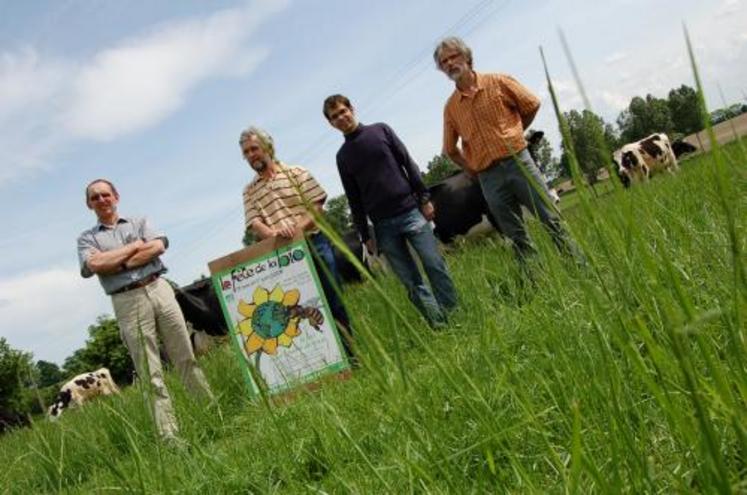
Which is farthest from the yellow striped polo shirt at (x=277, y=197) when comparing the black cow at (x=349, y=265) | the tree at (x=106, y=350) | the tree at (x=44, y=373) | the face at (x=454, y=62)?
the tree at (x=106, y=350)

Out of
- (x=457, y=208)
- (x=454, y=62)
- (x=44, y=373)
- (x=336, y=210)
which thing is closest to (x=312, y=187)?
(x=454, y=62)

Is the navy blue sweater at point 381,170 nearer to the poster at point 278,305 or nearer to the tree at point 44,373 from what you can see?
the poster at point 278,305

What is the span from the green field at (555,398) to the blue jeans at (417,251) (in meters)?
0.76

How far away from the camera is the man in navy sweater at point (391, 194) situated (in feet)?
13.5

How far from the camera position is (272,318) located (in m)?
4.40

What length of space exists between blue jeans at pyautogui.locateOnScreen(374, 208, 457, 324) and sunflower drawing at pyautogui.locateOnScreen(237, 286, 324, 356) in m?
0.61

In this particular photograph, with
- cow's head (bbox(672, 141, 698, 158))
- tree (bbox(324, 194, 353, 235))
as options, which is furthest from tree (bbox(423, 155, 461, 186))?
tree (bbox(324, 194, 353, 235))

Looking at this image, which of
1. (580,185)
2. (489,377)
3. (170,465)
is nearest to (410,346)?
(170,465)

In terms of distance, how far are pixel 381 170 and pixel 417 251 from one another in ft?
1.79

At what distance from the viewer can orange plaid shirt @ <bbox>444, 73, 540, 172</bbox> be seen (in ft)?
12.4

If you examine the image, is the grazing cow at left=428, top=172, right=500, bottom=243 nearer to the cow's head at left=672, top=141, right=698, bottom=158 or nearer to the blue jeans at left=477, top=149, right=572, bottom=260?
the cow's head at left=672, top=141, right=698, bottom=158

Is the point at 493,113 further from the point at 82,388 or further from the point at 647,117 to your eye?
the point at 647,117

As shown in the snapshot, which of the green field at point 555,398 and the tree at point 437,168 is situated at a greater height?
the tree at point 437,168

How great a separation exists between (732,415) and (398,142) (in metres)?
3.95
